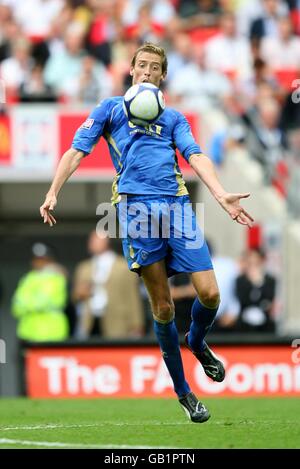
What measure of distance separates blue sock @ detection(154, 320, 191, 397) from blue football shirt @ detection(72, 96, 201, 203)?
974mm

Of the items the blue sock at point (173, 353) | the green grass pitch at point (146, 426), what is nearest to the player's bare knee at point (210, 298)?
the blue sock at point (173, 353)

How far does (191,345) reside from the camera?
9.37 metres

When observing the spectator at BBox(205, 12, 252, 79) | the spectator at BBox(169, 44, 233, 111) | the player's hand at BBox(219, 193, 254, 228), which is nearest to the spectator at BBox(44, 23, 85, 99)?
the spectator at BBox(169, 44, 233, 111)

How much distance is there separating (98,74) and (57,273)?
4322 mm

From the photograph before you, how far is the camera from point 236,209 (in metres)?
8.22

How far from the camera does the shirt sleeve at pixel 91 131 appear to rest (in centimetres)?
911

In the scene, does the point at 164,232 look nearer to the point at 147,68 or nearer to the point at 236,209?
the point at 236,209

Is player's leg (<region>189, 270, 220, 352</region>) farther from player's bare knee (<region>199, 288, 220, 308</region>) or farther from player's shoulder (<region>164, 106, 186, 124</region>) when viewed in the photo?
player's shoulder (<region>164, 106, 186, 124</region>)

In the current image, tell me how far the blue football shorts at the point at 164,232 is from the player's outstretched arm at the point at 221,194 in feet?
1.18

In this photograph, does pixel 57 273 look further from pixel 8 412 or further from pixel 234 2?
pixel 234 2

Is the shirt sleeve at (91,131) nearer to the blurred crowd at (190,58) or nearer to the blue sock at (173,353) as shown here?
the blue sock at (173,353)

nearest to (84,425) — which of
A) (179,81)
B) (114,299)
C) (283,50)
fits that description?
(114,299)

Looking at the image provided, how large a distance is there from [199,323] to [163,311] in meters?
0.29

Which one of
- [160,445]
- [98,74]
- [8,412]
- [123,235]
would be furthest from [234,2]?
[160,445]
